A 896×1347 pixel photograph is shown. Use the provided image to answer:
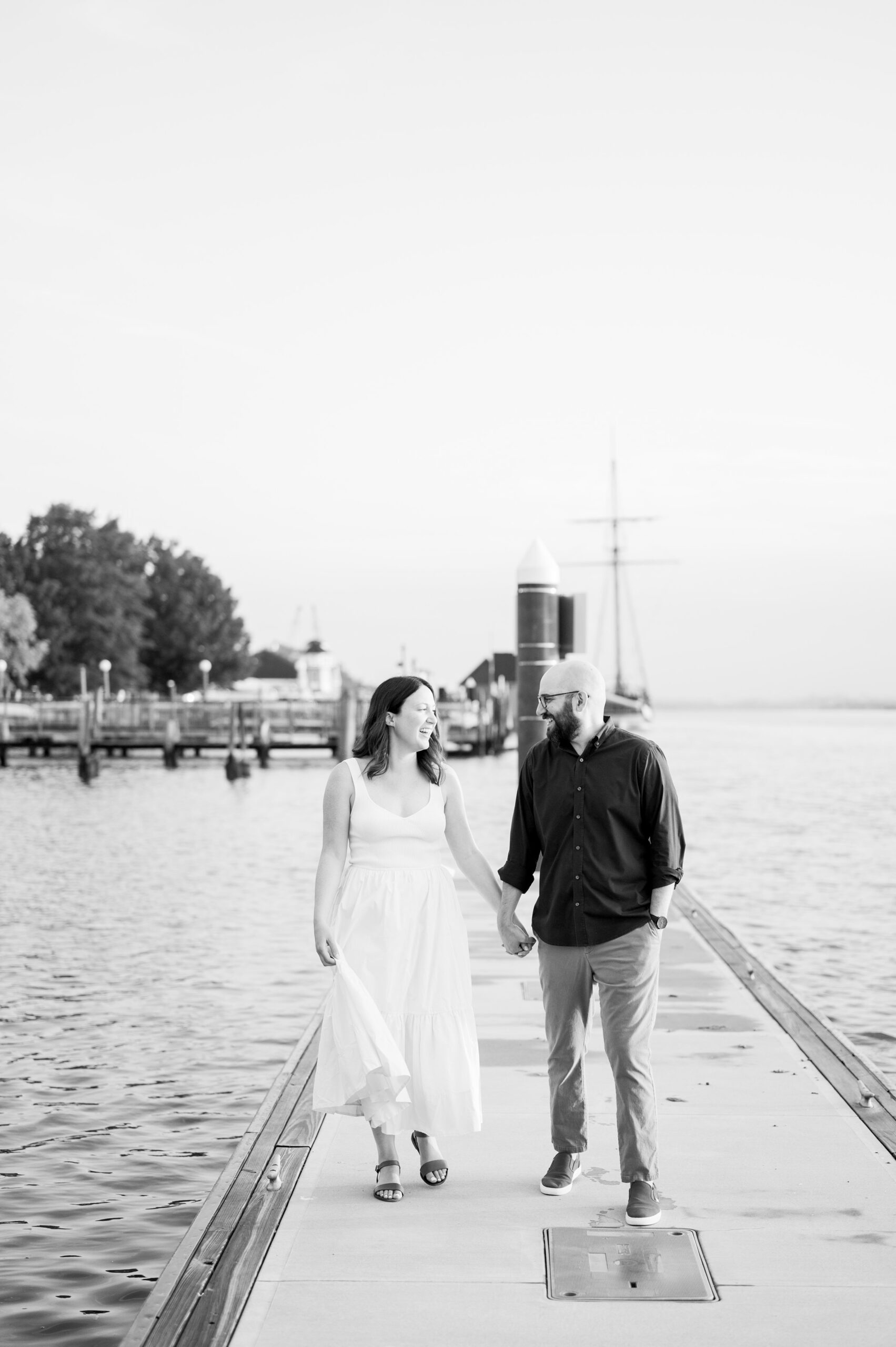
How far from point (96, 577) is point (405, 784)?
302 feet

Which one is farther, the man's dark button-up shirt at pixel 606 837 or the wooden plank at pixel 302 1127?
the wooden plank at pixel 302 1127

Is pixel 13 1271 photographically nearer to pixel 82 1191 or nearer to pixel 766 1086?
pixel 82 1191

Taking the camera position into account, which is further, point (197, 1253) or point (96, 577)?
point (96, 577)

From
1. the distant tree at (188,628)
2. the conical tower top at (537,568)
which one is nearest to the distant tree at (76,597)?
the distant tree at (188,628)

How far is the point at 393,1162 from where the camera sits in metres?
5.06

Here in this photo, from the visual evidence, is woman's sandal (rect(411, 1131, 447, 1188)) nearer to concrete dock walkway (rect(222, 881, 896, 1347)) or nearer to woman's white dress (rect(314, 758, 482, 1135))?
concrete dock walkway (rect(222, 881, 896, 1347))

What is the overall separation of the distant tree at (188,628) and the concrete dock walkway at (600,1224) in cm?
9881

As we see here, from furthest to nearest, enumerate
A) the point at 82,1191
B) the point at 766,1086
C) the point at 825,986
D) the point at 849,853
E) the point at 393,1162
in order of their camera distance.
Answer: the point at 849,853
the point at 825,986
the point at 82,1191
the point at 766,1086
the point at 393,1162

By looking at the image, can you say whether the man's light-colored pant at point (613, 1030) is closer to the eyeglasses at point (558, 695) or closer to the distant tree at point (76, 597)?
the eyeglasses at point (558, 695)

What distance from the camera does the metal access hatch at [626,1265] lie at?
4145mm

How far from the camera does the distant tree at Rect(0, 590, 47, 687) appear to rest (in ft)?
271

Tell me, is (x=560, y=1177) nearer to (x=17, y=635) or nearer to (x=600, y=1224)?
(x=600, y=1224)

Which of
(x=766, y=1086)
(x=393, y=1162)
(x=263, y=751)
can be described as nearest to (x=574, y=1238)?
(x=393, y=1162)

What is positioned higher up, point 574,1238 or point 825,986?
point 574,1238
